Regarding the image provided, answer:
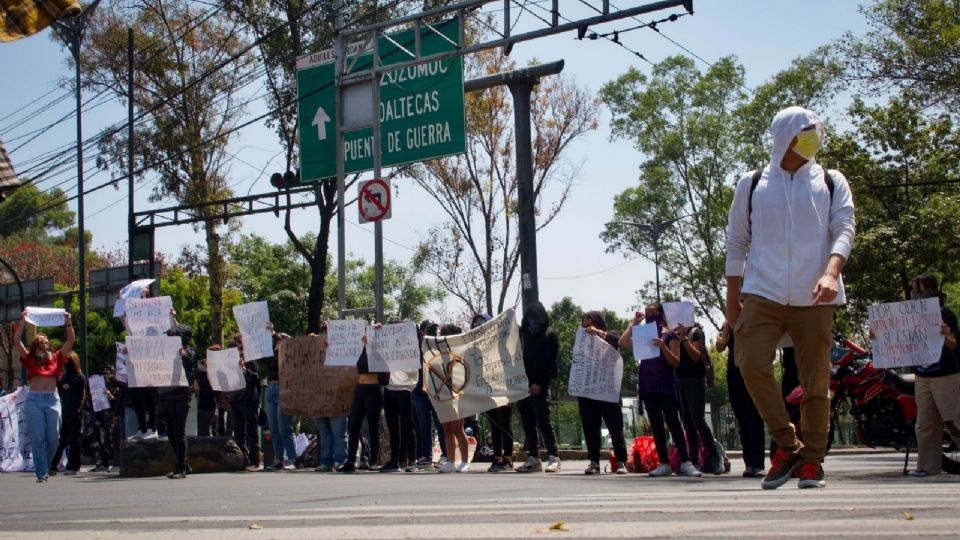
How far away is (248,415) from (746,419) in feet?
28.6

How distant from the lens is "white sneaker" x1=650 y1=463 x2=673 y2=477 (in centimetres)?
1217

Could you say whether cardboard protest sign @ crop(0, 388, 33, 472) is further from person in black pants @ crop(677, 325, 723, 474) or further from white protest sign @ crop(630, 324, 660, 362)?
person in black pants @ crop(677, 325, 723, 474)

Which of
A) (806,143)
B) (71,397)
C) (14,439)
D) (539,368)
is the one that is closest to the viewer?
(806,143)

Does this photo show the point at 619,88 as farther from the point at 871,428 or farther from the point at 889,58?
the point at 871,428

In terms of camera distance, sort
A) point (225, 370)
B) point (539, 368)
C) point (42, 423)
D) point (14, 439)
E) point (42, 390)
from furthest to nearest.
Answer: point (14, 439)
point (225, 370)
point (42, 423)
point (42, 390)
point (539, 368)

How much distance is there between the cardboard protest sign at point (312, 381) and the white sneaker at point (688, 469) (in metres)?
5.22

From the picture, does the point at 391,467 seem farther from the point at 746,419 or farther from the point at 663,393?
the point at 746,419

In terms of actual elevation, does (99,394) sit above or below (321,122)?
below

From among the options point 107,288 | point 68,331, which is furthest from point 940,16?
point 107,288

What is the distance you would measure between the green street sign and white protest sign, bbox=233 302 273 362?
3554mm

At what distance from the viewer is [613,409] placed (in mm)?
13336

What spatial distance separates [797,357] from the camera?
675 centimetres

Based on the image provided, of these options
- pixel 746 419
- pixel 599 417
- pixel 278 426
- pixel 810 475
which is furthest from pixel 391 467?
pixel 810 475

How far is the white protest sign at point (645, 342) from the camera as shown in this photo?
12477 millimetres
